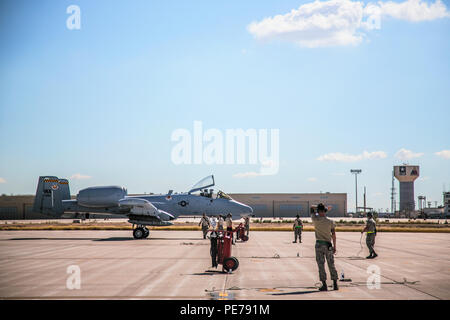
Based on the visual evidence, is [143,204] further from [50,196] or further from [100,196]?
[50,196]

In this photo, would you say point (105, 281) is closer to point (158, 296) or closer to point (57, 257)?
point (158, 296)

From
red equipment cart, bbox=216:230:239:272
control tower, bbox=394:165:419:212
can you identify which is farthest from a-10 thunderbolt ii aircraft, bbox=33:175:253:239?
control tower, bbox=394:165:419:212

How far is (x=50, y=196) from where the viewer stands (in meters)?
28.3

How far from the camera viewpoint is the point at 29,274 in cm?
1134

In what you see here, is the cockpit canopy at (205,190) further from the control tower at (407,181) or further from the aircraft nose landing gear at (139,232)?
the control tower at (407,181)

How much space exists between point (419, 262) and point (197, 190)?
14.9 m

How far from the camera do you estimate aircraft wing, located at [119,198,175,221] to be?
Answer: 2530 cm

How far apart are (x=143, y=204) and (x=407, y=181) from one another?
12724cm

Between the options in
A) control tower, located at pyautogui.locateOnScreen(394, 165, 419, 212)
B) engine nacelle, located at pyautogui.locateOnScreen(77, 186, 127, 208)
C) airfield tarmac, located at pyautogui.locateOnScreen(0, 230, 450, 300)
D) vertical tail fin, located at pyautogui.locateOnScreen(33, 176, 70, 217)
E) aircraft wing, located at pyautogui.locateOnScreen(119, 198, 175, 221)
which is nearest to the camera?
airfield tarmac, located at pyautogui.locateOnScreen(0, 230, 450, 300)
